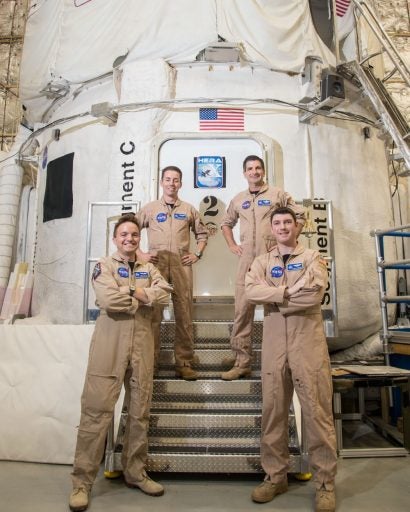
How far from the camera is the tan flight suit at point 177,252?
3854 mm

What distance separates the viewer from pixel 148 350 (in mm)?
3041

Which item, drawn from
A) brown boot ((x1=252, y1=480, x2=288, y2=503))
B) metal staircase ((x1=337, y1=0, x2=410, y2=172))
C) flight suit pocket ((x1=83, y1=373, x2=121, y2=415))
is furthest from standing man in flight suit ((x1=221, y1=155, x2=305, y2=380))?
metal staircase ((x1=337, y1=0, x2=410, y2=172))

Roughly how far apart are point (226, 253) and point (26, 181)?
170 inches

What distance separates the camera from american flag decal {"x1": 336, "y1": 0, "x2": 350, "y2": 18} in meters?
6.33

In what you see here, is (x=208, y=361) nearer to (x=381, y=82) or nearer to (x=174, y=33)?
(x=174, y=33)

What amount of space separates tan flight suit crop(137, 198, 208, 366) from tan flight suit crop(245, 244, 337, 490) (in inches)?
40.7

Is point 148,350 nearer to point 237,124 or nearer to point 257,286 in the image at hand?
point 257,286

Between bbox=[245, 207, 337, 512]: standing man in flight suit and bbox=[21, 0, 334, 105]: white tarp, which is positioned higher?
bbox=[21, 0, 334, 105]: white tarp

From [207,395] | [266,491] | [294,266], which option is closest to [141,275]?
[294,266]

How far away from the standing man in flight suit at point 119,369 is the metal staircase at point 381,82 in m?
3.47

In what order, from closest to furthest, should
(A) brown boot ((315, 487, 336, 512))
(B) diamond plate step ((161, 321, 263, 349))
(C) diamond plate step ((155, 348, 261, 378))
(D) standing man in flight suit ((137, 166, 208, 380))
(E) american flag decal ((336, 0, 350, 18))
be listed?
(A) brown boot ((315, 487, 336, 512))
(D) standing man in flight suit ((137, 166, 208, 380))
(C) diamond plate step ((155, 348, 261, 378))
(B) diamond plate step ((161, 321, 263, 349))
(E) american flag decal ((336, 0, 350, 18))

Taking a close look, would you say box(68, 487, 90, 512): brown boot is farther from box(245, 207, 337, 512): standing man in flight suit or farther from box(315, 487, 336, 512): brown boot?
box(315, 487, 336, 512): brown boot

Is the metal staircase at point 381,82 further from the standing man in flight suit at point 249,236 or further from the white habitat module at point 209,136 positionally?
the standing man in flight suit at point 249,236

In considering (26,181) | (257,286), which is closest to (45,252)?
(26,181)
